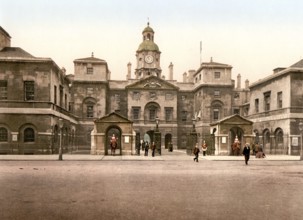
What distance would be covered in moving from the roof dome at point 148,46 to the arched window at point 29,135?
122 feet

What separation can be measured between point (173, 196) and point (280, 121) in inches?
1088

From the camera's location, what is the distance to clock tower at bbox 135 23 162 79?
64312 mm

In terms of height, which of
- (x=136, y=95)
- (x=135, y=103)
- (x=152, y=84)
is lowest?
(x=135, y=103)

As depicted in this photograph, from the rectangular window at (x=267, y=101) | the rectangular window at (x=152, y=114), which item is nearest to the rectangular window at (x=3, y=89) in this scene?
the rectangular window at (x=267, y=101)

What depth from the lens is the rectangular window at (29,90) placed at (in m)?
30.5

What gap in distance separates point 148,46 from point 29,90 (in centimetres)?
3680

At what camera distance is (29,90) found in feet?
100

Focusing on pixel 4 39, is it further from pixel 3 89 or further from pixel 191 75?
pixel 191 75

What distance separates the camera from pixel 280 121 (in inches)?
1384

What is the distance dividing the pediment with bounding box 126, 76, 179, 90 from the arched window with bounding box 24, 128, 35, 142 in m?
25.0

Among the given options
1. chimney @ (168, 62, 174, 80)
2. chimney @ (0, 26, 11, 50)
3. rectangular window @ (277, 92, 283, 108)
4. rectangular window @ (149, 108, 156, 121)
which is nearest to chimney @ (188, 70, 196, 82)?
chimney @ (168, 62, 174, 80)

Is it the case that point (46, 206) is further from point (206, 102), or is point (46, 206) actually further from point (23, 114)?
point (206, 102)

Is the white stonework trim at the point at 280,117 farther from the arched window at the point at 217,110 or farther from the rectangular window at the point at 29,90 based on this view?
the rectangular window at the point at 29,90

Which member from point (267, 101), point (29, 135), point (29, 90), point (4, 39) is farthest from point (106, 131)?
point (267, 101)
